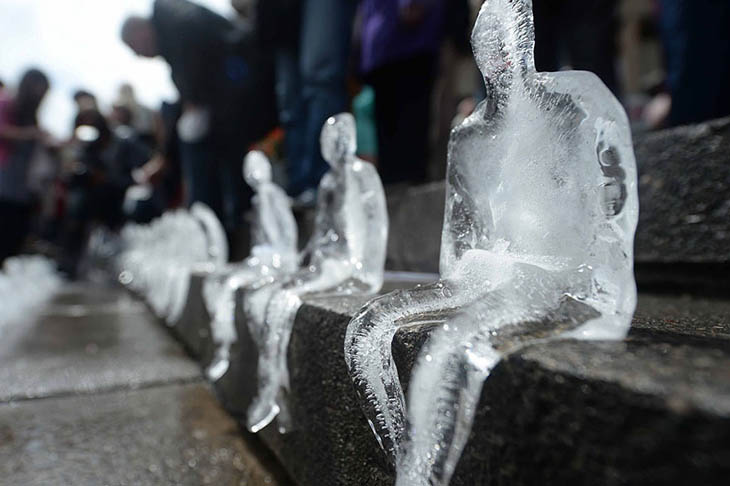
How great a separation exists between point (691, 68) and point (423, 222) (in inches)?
34.1

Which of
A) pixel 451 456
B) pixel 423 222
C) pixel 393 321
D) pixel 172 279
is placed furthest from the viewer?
pixel 172 279

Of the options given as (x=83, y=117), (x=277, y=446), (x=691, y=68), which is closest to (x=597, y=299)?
(x=277, y=446)

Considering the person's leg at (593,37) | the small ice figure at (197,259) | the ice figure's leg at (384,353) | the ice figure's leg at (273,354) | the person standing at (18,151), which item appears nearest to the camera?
the ice figure's leg at (384,353)

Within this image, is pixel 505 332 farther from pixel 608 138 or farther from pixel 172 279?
pixel 172 279

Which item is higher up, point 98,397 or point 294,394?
point 294,394

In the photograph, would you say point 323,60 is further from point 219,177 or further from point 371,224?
point 219,177

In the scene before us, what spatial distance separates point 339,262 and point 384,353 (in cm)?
52

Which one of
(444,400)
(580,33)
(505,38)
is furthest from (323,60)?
(444,400)

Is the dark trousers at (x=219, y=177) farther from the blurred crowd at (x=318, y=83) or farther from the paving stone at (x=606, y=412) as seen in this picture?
the paving stone at (x=606, y=412)

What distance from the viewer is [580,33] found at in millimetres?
2146

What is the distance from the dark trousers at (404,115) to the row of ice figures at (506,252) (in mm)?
1622

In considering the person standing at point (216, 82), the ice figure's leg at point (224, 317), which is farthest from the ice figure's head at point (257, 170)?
the person standing at point (216, 82)

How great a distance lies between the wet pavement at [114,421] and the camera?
1228mm

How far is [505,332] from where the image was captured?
1.94ft
